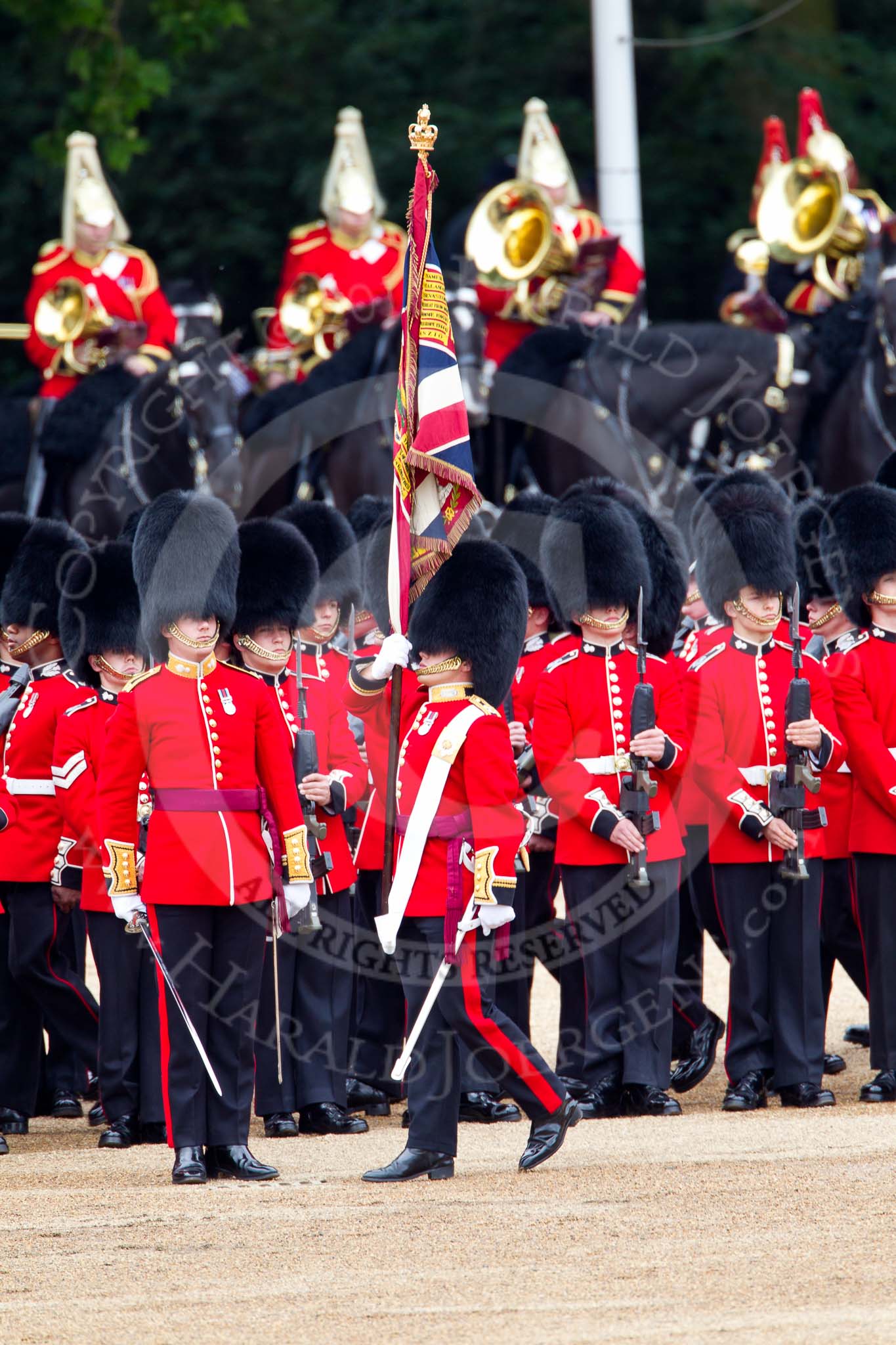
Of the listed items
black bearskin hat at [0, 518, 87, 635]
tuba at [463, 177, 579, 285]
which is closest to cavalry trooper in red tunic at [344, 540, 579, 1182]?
black bearskin hat at [0, 518, 87, 635]

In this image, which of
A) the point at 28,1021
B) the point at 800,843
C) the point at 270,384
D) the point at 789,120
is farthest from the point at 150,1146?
the point at 789,120

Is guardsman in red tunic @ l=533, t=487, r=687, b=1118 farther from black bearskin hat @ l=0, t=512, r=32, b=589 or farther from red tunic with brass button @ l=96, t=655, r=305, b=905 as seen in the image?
black bearskin hat @ l=0, t=512, r=32, b=589

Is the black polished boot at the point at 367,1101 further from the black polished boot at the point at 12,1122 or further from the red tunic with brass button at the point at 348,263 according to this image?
the red tunic with brass button at the point at 348,263

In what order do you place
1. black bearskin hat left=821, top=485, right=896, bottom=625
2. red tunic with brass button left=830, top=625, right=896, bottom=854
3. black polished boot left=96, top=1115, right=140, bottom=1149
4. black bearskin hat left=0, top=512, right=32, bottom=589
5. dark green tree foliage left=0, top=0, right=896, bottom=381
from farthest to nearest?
1. dark green tree foliage left=0, top=0, right=896, bottom=381
2. black bearskin hat left=0, top=512, right=32, bottom=589
3. black bearskin hat left=821, top=485, right=896, bottom=625
4. red tunic with brass button left=830, top=625, right=896, bottom=854
5. black polished boot left=96, top=1115, right=140, bottom=1149

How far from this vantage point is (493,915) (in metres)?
4.74

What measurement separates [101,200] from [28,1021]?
24.4ft

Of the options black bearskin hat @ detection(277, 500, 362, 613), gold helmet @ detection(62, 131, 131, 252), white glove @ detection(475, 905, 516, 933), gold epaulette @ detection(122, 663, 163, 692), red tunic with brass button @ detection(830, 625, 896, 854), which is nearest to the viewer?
white glove @ detection(475, 905, 516, 933)

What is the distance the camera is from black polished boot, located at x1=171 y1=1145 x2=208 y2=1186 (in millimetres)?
4824

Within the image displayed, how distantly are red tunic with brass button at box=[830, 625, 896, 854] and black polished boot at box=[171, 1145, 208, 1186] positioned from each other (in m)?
1.77

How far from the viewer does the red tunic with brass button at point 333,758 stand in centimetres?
564

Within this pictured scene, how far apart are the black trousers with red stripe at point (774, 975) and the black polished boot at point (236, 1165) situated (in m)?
1.26

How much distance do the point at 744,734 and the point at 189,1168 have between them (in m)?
1.68

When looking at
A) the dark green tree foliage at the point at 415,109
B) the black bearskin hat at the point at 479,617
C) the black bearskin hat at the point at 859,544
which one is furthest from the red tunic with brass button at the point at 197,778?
the dark green tree foliage at the point at 415,109

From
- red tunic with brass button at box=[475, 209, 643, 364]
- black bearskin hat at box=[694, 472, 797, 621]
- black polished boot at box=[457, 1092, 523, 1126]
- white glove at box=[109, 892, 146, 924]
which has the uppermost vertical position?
red tunic with brass button at box=[475, 209, 643, 364]
